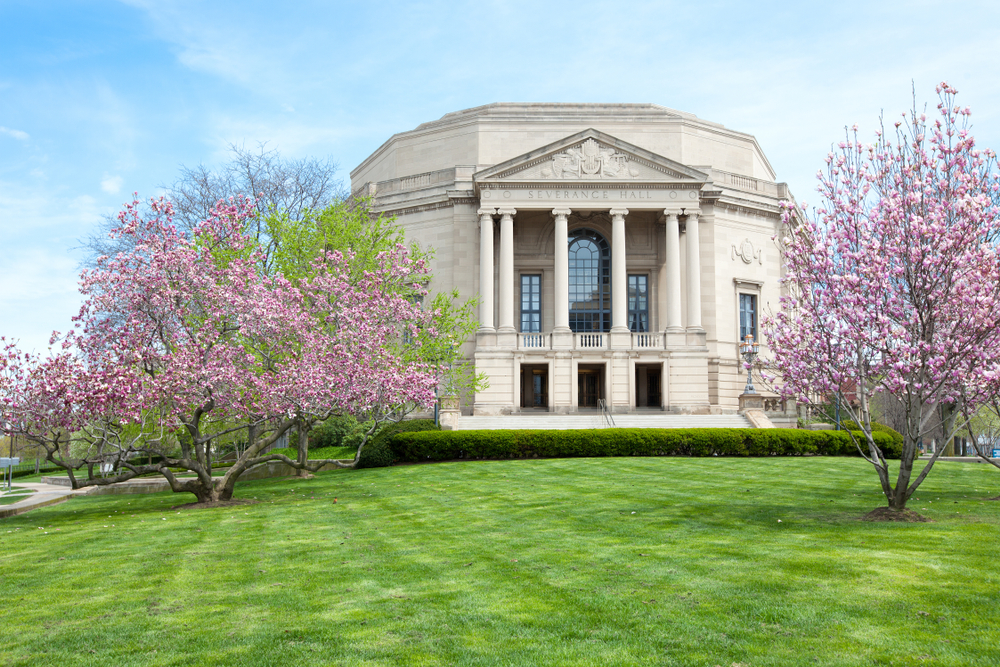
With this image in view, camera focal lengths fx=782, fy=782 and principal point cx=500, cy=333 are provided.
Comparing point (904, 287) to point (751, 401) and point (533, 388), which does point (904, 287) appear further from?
point (533, 388)

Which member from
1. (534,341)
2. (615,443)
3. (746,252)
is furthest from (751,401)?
(746,252)

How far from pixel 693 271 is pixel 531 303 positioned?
31.0 feet

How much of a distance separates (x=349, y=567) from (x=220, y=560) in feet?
7.28

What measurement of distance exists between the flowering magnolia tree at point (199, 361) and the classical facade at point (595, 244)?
21.3 m

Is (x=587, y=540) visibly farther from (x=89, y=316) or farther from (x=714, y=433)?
(x=714, y=433)

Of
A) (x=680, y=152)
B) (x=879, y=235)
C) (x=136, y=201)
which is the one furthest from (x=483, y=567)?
(x=680, y=152)

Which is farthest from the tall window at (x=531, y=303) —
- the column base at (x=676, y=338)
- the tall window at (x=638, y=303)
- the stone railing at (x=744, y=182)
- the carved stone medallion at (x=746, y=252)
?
the stone railing at (x=744, y=182)

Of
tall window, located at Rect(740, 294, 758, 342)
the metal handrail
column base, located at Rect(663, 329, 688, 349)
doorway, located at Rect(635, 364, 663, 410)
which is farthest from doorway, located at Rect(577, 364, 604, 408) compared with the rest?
tall window, located at Rect(740, 294, 758, 342)

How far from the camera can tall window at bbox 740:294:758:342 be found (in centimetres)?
4669

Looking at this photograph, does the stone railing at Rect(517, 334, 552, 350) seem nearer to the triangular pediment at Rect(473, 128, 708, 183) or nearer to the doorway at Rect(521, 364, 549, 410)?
the doorway at Rect(521, 364, 549, 410)

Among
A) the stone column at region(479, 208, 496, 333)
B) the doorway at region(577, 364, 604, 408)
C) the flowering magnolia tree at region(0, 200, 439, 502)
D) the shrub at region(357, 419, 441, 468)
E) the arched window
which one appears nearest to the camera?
the flowering magnolia tree at region(0, 200, 439, 502)

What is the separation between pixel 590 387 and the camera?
44.9m

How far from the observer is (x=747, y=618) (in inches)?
307

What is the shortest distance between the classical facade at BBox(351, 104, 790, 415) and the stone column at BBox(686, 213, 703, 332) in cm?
8
